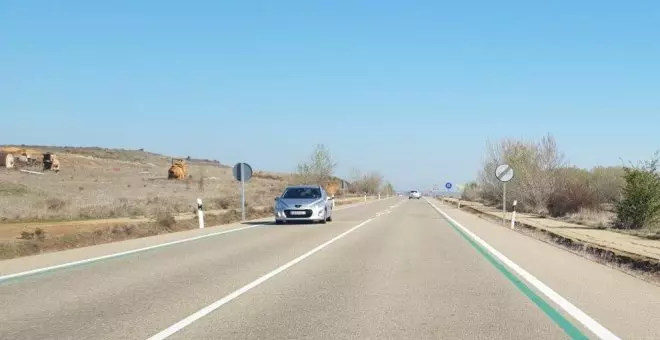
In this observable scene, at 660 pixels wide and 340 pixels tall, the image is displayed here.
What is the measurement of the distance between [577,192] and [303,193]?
66.4 feet

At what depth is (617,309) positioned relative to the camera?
8789 millimetres

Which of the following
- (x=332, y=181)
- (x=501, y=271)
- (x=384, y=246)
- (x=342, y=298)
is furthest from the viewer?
(x=332, y=181)

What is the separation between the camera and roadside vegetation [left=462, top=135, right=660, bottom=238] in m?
29.4

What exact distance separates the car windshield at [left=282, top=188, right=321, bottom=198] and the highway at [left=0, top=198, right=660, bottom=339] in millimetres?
13931

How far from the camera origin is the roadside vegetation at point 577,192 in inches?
1158

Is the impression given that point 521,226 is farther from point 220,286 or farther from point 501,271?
point 220,286

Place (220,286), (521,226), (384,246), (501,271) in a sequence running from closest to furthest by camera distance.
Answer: (220,286)
(501,271)
(384,246)
(521,226)

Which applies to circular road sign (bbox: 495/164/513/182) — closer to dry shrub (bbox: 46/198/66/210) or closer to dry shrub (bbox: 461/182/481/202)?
dry shrub (bbox: 46/198/66/210)

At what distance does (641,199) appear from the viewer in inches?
1168

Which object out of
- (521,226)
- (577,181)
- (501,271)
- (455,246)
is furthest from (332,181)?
(501,271)

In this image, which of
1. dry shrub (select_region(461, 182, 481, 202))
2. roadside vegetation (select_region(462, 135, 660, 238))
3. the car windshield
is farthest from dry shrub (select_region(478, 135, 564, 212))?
dry shrub (select_region(461, 182, 481, 202))

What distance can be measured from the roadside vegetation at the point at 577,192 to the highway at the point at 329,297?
15271 mm

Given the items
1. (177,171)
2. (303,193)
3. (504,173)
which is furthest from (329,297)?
(177,171)

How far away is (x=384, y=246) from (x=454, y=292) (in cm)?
814
